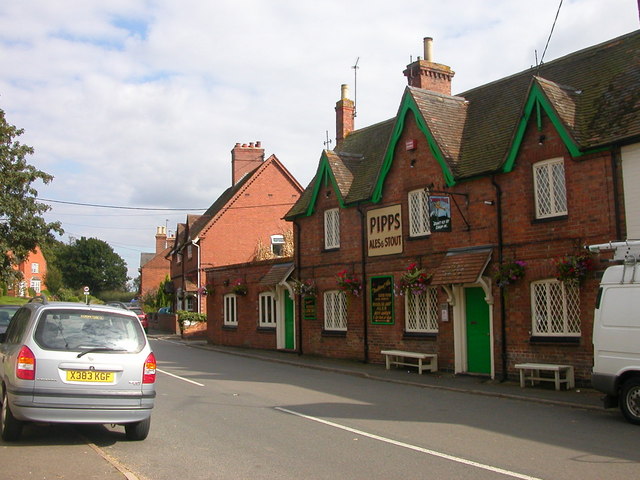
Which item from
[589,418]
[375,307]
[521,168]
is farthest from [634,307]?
[375,307]

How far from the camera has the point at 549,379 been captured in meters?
14.1

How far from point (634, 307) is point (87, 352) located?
A: 26.4ft

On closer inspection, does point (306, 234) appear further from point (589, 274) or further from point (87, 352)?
point (87, 352)

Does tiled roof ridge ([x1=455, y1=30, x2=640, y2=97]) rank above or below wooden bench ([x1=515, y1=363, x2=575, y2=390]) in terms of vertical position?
above

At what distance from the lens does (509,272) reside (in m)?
15.5

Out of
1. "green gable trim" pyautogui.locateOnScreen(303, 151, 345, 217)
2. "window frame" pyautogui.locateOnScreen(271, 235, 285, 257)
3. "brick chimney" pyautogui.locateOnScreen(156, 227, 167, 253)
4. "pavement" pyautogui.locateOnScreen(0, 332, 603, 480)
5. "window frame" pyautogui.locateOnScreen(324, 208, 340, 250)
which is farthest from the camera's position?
"brick chimney" pyautogui.locateOnScreen(156, 227, 167, 253)

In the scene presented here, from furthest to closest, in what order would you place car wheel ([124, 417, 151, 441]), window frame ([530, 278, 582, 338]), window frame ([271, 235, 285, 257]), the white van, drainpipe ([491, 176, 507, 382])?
window frame ([271, 235, 285, 257]), drainpipe ([491, 176, 507, 382]), window frame ([530, 278, 582, 338]), the white van, car wheel ([124, 417, 151, 441])

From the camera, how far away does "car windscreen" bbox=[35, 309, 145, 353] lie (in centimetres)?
821

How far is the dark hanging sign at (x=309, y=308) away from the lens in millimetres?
23969

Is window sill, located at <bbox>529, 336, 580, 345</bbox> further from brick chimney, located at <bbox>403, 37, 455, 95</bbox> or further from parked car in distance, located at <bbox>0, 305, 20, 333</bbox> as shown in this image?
parked car in distance, located at <bbox>0, 305, 20, 333</bbox>

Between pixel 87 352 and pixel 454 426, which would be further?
pixel 454 426

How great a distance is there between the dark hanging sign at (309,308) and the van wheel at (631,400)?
47.5ft

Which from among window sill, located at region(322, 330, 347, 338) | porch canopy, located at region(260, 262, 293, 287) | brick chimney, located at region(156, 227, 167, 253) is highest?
brick chimney, located at region(156, 227, 167, 253)

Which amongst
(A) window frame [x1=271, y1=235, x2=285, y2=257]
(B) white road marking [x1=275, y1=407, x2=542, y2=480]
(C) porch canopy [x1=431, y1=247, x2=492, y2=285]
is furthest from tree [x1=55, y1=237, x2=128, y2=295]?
(B) white road marking [x1=275, y1=407, x2=542, y2=480]
